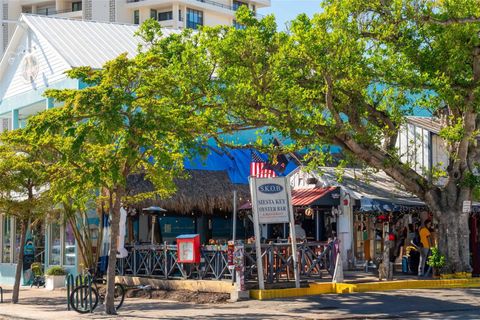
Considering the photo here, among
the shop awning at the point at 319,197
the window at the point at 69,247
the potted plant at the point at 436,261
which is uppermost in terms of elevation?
the shop awning at the point at 319,197

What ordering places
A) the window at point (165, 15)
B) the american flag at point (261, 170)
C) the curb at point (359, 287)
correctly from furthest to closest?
the window at point (165, 15) < the american flag at point (261, 170) < the curb at point (359, 287)

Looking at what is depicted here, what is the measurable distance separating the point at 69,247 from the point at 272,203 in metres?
11.1

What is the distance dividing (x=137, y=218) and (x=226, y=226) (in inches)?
159

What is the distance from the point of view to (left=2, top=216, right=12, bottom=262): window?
35.5 metres

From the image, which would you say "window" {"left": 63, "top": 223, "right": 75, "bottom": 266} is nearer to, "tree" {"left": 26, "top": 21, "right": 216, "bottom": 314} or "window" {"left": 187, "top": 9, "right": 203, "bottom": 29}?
"tree" {"left": 26, "top": 21, "right": 216, "bottom": 314}

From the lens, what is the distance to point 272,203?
22219 mm

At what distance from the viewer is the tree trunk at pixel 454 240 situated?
2448 cm

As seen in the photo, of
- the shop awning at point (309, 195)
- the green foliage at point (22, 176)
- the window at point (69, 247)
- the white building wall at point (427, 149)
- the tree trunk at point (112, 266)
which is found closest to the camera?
the tree trunk at point (112, 266)

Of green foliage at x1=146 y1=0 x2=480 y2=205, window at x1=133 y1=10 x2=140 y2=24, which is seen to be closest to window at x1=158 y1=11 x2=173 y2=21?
window at x1=133 y1=10 x2=140 y2=24

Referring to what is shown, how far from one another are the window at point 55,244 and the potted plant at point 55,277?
151 cm

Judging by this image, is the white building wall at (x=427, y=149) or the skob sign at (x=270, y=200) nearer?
the skob sign at (x=270, y=200)

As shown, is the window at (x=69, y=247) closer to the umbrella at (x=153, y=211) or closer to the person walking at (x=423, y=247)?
the umbrella at (x=153, y=211)

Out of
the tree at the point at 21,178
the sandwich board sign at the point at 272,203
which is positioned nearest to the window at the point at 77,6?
the tree at the point at 21,178

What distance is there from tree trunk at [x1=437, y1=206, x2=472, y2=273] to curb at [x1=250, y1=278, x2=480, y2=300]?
75 centimetres
